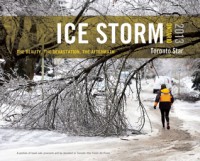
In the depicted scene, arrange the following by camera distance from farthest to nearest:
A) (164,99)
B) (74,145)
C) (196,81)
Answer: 1. (196,81)
2. (164,99)
3. (74,145)

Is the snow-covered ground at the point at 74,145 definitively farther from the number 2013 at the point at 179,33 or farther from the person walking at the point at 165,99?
the number 2013 at the point at 179,33

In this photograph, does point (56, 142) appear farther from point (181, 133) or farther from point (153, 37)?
point (181, 133)

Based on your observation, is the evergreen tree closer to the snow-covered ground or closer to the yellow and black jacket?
the yellow and black jacket

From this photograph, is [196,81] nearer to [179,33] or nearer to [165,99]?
[165,99]

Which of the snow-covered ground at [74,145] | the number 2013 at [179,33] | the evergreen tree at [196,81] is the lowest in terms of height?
the snow-covered ground at [74,145]

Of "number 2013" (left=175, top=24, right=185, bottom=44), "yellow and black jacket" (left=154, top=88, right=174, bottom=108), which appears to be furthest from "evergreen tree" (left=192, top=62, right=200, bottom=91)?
"number 2013" (left=175, top=24, right=185, bottom=44)

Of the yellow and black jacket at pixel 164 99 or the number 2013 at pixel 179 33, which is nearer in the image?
the number 2013 at pixel 179 33

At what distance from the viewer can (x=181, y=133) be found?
7598 mm

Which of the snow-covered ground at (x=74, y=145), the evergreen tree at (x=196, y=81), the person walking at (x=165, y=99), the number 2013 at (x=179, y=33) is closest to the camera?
the snow-covered ground at (x=74, y=145)

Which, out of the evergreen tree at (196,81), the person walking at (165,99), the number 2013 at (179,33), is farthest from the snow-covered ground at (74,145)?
the evergreen tree at (196,81)

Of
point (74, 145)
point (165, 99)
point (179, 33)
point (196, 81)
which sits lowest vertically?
point (74, 145)

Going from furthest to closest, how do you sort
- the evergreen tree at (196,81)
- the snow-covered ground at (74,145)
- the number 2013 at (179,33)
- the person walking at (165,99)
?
1. the evergreen tree at (196,81)
2. the person walking at (165,99)
3. the number 2013 at (179,33)
4. the snow-covered ground at (74,145)

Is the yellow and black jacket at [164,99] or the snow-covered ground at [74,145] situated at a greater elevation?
the yellow and black jacket at [164,99]

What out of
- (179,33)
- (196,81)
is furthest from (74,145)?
(196,81)
